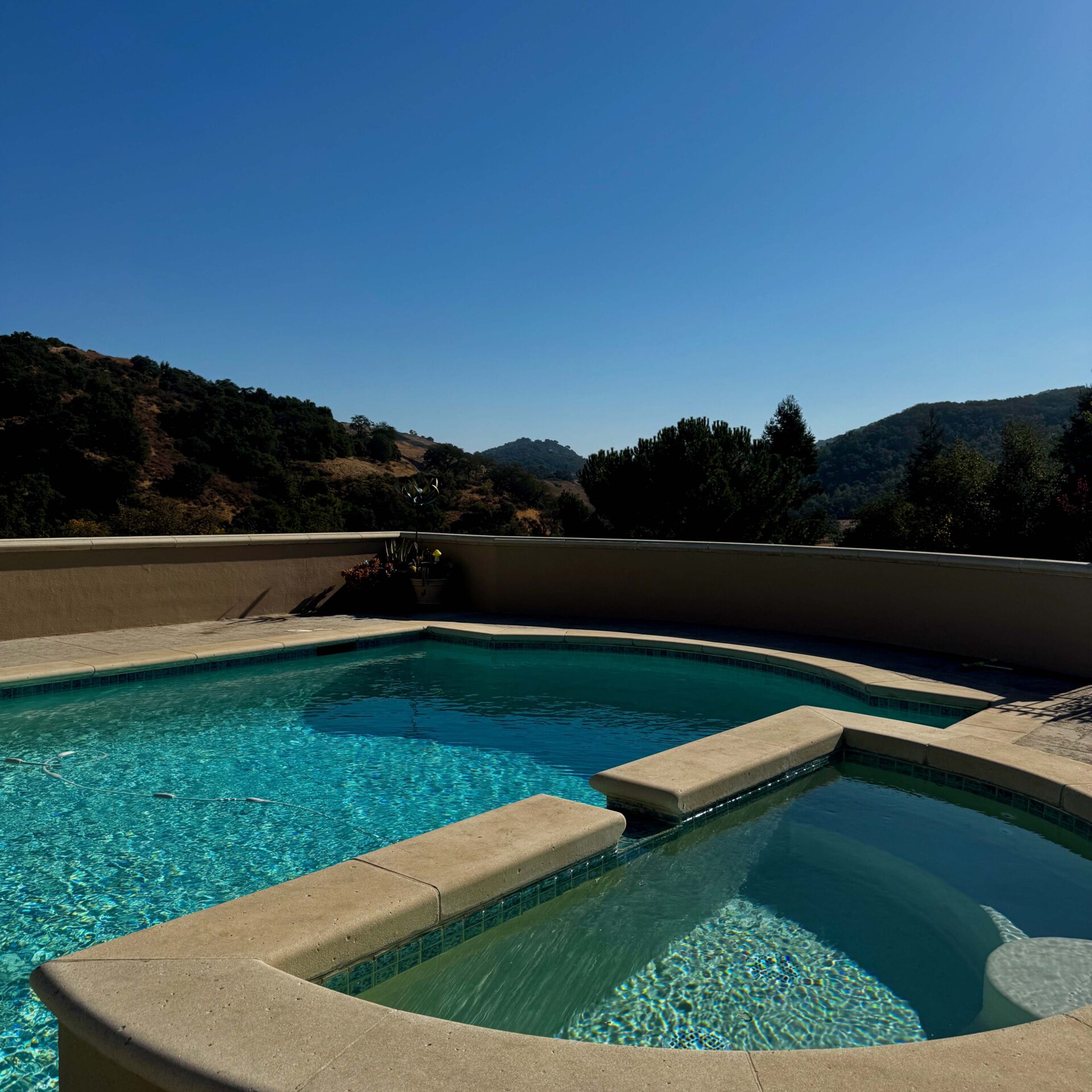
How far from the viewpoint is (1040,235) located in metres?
13.4

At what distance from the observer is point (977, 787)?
445 centimetres

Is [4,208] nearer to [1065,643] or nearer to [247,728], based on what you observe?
[247,728]

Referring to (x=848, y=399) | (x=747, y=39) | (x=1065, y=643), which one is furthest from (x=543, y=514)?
(x=1065, y=643)

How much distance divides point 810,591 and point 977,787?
4612 mm

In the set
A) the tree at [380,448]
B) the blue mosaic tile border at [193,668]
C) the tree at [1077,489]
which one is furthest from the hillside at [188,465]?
the tree at [1077,489]

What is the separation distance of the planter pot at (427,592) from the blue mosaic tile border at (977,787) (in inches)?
262

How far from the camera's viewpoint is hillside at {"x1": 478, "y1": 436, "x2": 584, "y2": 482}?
6681 cm

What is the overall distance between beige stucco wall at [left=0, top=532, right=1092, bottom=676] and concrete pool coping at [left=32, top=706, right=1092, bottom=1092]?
19.7ft

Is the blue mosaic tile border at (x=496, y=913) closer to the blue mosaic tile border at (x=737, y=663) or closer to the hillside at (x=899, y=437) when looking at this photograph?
the blue mosaic tile border at (x=737, y=663)

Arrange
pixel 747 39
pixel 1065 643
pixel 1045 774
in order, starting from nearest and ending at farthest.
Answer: pixel 1045 774 < pixel 1065 643 < pixel 747 39

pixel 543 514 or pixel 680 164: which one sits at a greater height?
pixel 680 164

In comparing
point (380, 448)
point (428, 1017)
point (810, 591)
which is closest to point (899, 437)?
point (380, 448)

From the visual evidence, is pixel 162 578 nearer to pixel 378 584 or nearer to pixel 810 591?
pixel 378 584

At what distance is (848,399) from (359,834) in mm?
31084
